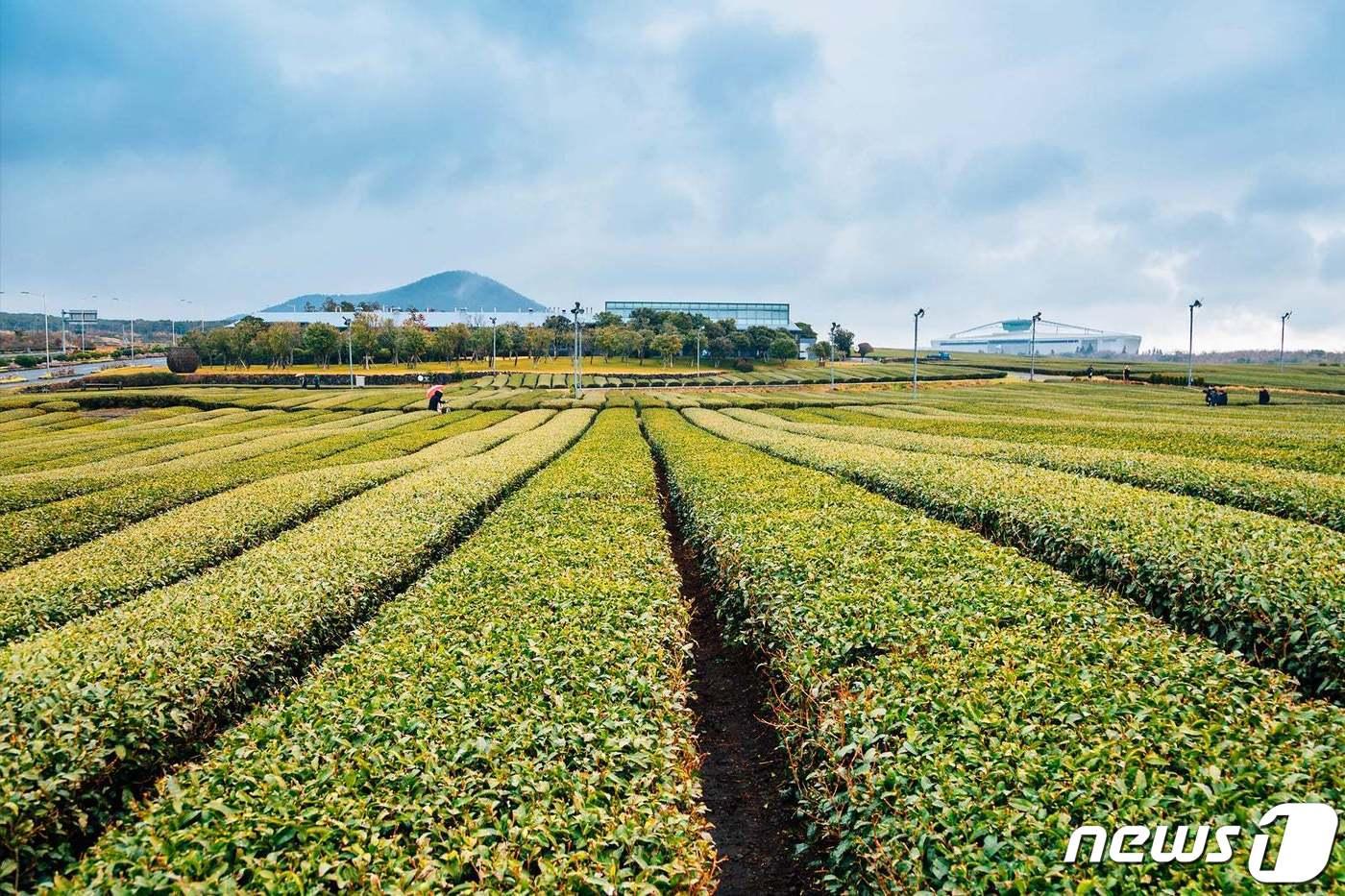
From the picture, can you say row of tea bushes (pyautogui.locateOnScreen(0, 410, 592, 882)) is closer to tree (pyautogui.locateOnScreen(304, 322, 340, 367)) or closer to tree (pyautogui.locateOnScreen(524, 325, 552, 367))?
tree (pyautogui.locateOnScreen(304, 322, 340, 367))

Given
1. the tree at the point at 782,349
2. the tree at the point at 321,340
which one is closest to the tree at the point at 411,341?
the tree at the point at 321,340

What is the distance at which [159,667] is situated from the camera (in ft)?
26.1

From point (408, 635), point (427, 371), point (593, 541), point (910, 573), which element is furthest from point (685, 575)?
point (427, 371)

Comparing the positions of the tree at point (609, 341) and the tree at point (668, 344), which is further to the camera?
the tree at point (609, 341)

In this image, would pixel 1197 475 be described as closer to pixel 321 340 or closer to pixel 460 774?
pixel 460 774

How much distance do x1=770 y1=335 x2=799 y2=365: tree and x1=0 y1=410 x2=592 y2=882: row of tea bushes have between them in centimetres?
13076

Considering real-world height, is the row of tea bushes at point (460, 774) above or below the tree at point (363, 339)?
below

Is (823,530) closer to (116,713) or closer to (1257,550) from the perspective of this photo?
(1257,550)

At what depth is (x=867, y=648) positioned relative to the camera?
8102mm

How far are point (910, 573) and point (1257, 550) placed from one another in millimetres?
5119

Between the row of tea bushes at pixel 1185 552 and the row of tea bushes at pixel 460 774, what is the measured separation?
24.0 ft

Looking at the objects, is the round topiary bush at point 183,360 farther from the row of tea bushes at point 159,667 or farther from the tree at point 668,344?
the row of tea bushes at point 159,667

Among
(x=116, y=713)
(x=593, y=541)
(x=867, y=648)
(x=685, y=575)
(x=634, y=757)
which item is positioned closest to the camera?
(x=634, y=757)

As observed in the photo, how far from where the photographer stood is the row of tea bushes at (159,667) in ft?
20.7
